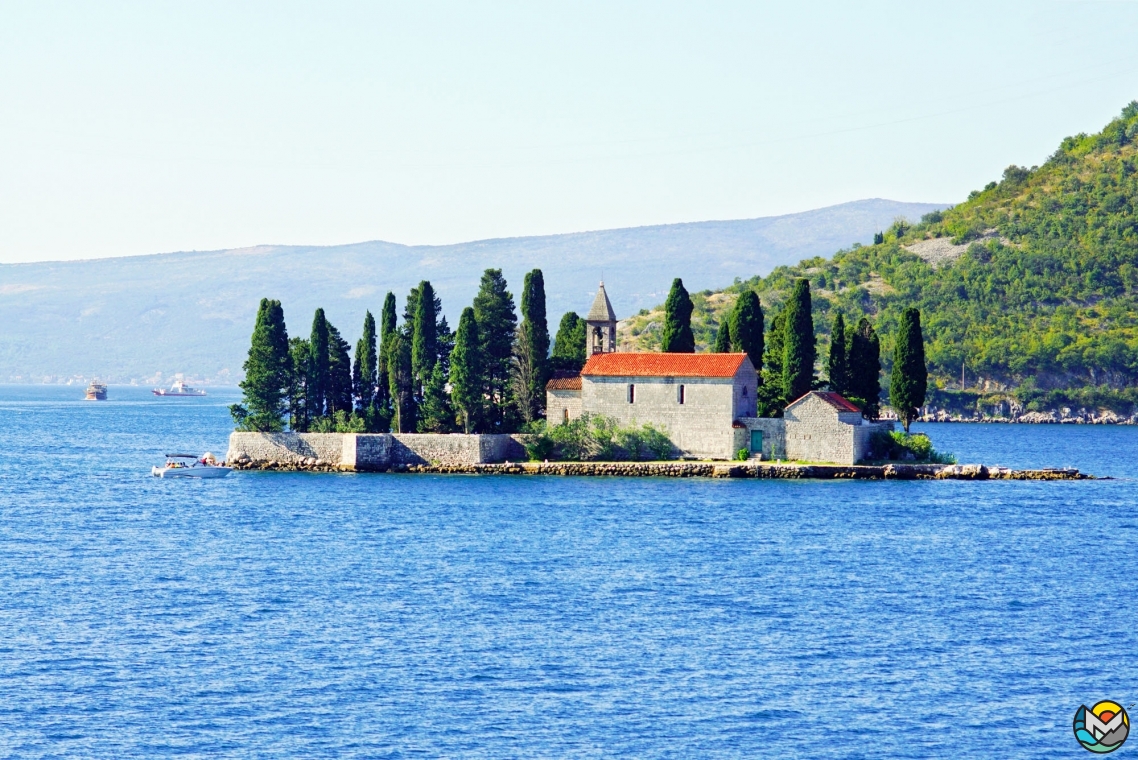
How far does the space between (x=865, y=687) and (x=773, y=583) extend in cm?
1164

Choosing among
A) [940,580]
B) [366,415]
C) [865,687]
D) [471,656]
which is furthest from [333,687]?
[366,415]

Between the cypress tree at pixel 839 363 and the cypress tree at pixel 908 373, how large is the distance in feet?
7.10

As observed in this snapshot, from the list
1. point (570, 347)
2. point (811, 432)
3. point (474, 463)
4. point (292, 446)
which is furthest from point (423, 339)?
point (811, 432)

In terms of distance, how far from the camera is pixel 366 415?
72562 millimetres

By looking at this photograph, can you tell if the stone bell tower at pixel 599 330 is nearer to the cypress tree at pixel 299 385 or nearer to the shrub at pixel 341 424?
the shrub at pixel 341 424

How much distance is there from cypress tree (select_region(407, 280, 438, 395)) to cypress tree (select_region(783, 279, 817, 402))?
16033mm

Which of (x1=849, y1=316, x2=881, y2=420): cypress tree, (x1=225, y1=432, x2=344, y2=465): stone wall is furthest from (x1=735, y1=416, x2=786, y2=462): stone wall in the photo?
(x1=225, y1=432, x2=344, y2=465): stone wall

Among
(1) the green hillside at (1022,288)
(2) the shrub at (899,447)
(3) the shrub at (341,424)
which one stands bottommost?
(2) the shrub at (899,447)

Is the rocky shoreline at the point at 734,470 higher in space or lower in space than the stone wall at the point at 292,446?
lower

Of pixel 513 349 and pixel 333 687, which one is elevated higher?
pixel 513 349

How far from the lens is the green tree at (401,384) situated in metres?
70.9

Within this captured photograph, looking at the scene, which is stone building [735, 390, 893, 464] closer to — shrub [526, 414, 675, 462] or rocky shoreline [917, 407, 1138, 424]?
shrub [526, 414, 675, 462]

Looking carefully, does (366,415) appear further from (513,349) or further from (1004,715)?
(1004,715)

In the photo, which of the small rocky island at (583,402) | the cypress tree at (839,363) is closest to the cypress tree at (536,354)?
the small rocky island at (583,402)
